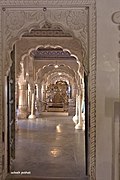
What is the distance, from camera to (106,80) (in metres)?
3.38

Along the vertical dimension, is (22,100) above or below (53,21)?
below

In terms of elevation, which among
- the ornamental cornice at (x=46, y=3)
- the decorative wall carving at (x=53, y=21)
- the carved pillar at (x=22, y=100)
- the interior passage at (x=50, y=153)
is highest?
the ornamental cornice at (x=46, y=3)

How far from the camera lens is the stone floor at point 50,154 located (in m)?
4.62

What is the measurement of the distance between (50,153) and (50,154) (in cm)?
10

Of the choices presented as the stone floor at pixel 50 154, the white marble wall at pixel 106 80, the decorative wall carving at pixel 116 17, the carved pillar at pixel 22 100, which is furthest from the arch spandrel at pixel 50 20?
the carved pillar at pixel 22 100

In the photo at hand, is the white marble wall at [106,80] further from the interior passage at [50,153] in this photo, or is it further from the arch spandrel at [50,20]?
the interior passage at [50,153]

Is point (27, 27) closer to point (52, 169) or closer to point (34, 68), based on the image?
point (52, 169)

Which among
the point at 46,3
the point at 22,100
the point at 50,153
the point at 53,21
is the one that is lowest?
the point at 50,153

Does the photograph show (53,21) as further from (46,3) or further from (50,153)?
(50,153)

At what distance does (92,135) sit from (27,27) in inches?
54.8

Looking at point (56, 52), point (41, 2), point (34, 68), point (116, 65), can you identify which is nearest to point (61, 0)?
point (41, 2)

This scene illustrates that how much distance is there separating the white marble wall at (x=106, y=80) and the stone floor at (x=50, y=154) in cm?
102

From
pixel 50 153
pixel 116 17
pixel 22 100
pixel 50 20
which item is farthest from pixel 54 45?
pixel 22 100

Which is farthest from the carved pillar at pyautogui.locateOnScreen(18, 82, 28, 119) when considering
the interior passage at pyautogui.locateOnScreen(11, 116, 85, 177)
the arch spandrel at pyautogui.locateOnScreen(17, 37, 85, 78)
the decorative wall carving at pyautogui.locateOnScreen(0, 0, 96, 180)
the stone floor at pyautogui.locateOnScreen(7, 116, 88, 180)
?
the decorative wall carving at pyautogui.locateOnScreen(0, 0, 96, 180)
